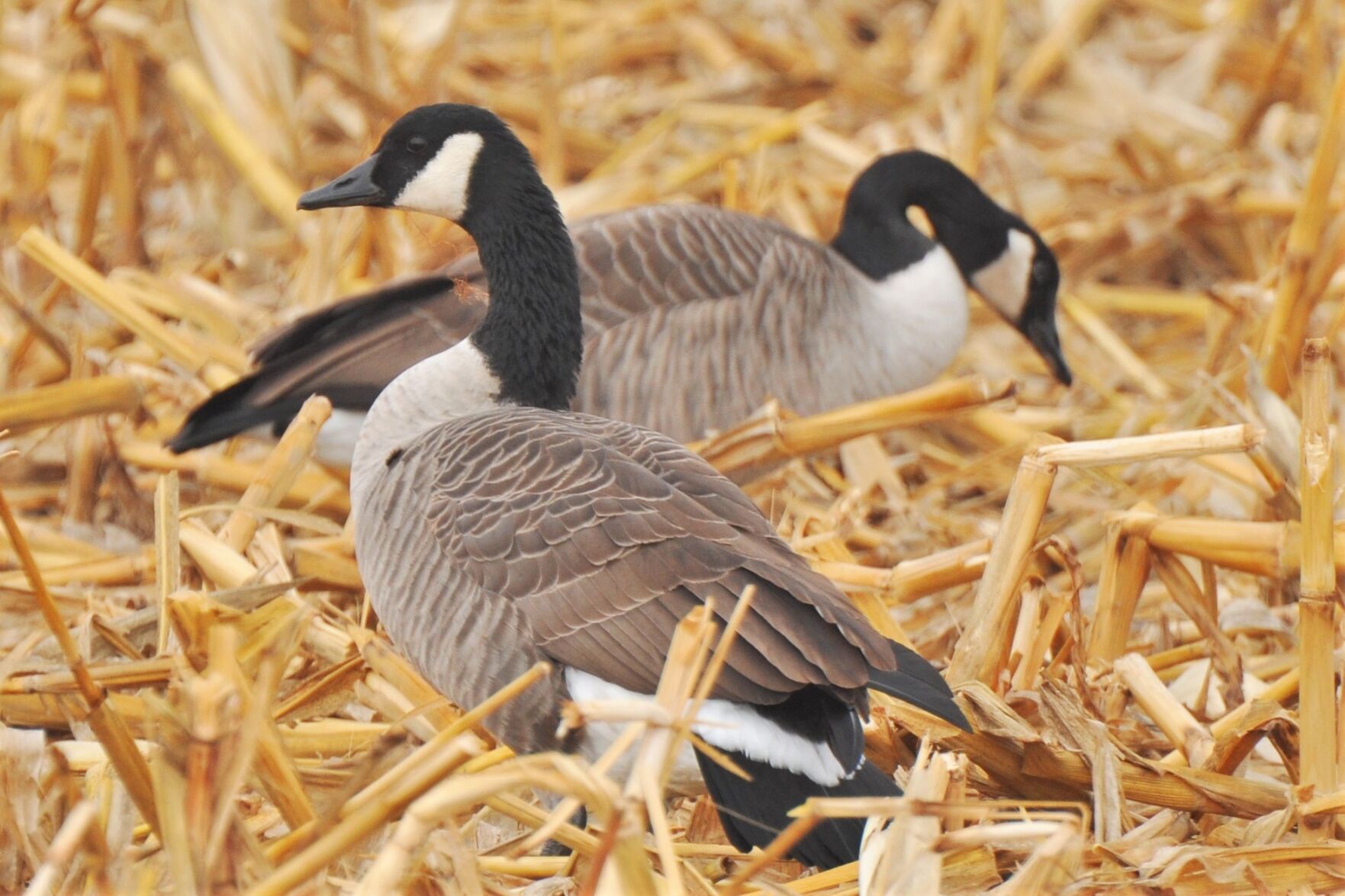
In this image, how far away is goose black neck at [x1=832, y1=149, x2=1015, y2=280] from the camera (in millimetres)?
4855

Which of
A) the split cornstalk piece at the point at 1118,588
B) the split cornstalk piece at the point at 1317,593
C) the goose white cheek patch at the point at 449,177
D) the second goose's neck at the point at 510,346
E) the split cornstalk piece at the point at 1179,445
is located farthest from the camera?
the goose white cheek patch at the point at 449,177

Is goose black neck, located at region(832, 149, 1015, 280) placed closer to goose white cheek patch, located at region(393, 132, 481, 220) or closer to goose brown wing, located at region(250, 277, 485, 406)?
goose brown wing, located at region(250, 277, 485, 406)

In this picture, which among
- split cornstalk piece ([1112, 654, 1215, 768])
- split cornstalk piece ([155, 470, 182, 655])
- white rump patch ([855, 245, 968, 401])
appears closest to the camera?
split cornstalk piece ([1112, 654, 1215, 768])

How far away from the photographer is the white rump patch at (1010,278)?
4.87 meters

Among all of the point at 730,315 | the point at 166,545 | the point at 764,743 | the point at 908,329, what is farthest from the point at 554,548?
the point at 908,329

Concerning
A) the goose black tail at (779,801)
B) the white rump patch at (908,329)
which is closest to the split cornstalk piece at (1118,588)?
the goose black tail at (779,801)

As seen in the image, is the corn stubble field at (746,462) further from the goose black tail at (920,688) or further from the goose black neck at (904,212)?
the goose black neck at (904,212)

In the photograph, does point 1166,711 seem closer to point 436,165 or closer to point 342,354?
point 436,165

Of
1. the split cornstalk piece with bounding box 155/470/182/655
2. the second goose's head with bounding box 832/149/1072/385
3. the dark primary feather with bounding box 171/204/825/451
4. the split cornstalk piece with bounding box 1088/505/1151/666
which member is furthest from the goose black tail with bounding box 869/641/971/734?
the second goose's head with bounding box 832/149/1072/385

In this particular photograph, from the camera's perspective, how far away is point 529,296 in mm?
3109

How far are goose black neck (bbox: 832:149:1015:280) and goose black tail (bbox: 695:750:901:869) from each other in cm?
270

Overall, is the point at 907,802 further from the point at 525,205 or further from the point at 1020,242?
the point at 1020,242

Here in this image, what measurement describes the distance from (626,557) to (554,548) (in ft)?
0.45

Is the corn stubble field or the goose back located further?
the goose back
